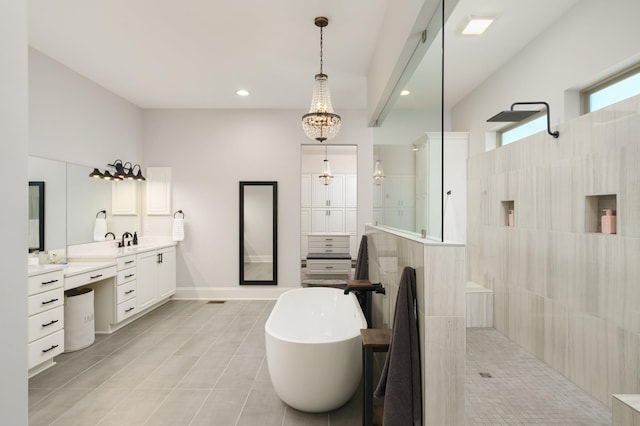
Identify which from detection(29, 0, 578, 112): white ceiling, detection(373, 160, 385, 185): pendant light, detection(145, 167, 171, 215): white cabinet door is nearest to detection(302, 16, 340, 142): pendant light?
detection(29, 0, 578, 112): white ceiling

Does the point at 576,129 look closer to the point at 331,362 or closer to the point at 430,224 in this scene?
the point at 430,224

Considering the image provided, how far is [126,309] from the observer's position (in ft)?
13.0

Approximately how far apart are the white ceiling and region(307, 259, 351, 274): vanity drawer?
3.36 metres

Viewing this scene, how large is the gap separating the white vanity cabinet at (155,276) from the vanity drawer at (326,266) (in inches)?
100

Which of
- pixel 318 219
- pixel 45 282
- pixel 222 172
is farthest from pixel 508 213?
pixel 318 219

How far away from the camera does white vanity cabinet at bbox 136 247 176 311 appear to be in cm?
429

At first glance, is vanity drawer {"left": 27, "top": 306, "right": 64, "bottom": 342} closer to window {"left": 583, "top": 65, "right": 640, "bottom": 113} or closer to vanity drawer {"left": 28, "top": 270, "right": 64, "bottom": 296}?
vanity drawer {"left": 28, "top": 270, "right": 64, "bottom": 296}

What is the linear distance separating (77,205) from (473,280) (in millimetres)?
4771

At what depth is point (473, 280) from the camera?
379cm

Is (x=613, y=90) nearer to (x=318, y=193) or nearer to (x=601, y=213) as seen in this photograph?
(x=601, y=213)

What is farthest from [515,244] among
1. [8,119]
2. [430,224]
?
[8,119]

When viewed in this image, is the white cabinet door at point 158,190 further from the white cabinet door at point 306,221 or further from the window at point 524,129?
the window at point 524,129

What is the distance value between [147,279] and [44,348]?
5.43ft

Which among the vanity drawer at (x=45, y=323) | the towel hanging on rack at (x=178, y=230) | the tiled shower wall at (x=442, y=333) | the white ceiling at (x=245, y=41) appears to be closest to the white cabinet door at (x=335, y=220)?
the towel hanging on rack at (x=178, y=230)
